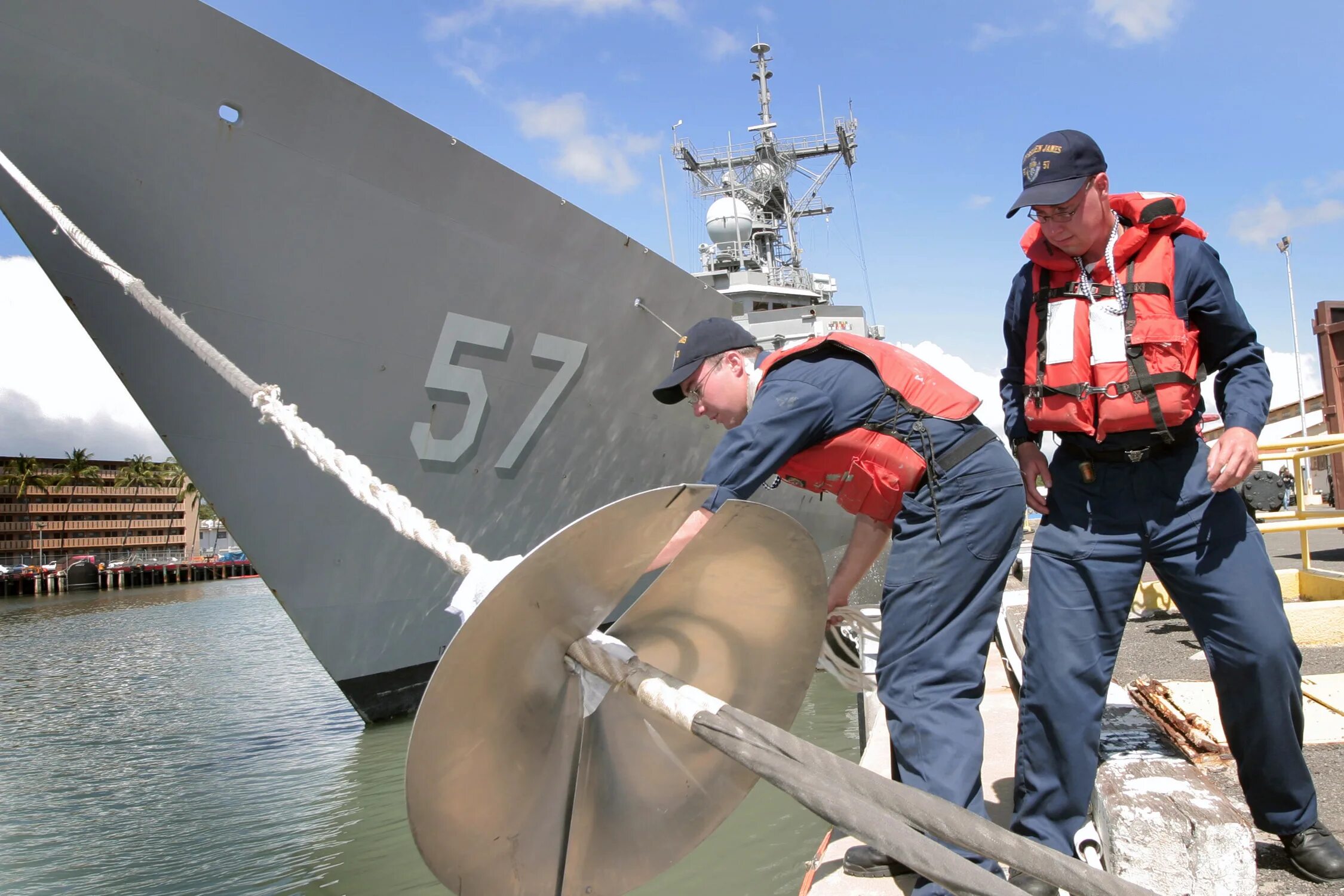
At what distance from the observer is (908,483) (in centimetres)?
211

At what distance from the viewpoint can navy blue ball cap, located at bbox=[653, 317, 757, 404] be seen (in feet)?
7.00

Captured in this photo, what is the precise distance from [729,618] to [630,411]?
5.73m

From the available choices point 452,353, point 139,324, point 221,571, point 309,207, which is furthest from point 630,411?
point 221,571

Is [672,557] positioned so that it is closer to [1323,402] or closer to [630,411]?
[630,411]

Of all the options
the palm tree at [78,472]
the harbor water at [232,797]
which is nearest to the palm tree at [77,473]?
the palm tree at [78,472]

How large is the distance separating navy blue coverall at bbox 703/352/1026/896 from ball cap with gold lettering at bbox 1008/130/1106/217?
554mm

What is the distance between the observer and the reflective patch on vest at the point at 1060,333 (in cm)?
217

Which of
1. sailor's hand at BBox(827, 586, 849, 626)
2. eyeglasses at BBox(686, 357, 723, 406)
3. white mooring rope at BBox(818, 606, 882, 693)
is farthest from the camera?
white mooring rope at BBox(818, 606, 882, 693)

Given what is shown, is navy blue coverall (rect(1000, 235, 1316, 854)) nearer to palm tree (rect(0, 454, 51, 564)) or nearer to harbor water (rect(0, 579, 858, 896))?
harbor water (rect(0, 579, 858, 896))

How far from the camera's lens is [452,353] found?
5.97 m

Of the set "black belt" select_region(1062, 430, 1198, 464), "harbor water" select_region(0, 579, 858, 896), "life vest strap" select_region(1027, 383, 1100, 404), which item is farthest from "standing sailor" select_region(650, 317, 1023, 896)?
"harbor water" select_region(0, 579, 858, 896)

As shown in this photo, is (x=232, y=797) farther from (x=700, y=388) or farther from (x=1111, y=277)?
(x=1111, y=277)

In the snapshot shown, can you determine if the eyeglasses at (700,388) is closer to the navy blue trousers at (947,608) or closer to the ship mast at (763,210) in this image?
the navy blue trousers at (947,608)

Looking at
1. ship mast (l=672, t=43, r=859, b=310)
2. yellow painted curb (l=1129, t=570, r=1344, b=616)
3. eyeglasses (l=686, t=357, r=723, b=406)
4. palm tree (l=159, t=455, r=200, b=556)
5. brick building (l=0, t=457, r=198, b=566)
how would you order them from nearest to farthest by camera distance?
eyeglasses (l=686, t=357, r=723, b=406)
yellow painted curb (l=1129, t=570, r=1344, b=616)
ship mast (l=672, t=43, r=859, b=310)
brick building (l=0, t=457, r=198, b=566)
palm tree (l=159, t=455, r=200, b=556)
